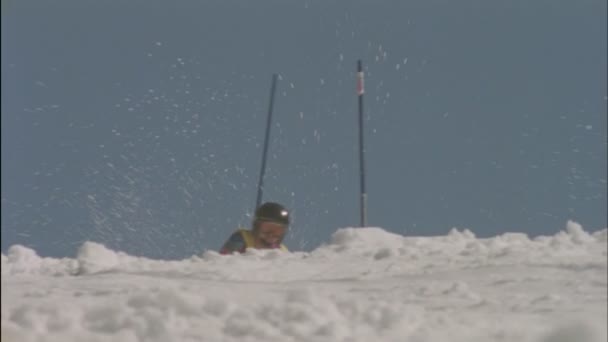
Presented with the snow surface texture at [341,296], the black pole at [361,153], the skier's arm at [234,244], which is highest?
the black pole at [361,153]

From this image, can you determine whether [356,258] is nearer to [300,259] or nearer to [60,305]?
[300,259]

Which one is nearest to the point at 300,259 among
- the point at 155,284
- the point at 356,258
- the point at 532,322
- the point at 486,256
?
the point at 356,258

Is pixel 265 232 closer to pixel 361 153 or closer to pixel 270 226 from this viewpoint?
pixel 270 226

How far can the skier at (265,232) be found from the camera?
19.6 ft

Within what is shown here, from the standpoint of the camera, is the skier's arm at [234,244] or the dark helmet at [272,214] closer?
the skier's arm at [234,244]

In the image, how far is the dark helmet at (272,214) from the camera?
6.10 m

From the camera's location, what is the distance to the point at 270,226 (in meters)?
6.07

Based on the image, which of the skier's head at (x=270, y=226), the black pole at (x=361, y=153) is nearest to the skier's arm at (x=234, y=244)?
the skier's head at (x=270, y=226)

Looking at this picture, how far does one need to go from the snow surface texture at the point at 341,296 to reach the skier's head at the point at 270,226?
101 cm

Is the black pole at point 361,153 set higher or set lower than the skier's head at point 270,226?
higher

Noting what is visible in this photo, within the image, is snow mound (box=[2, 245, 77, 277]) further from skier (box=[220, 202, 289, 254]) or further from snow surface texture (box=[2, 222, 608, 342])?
skier (box=[220, 202, 289, 254])

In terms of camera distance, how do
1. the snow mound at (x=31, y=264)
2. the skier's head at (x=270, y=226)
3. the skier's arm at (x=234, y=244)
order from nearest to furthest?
the snow mound at (x=31, y=264)
the skier's arm at (x=234, y=244)
the skier's head at (x=270, y=226)

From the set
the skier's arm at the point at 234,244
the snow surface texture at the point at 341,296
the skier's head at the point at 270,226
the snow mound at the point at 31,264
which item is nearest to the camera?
the snow surface texture at the point at 341,296

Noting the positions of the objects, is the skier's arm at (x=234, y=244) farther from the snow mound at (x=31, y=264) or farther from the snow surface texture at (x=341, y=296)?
the snow mound at (x=31, y=264)
